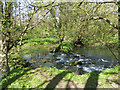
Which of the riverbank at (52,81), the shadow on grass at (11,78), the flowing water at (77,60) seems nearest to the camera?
the riverbank at (52,81)

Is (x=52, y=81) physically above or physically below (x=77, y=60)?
above

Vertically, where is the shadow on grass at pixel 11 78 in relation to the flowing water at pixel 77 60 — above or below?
above

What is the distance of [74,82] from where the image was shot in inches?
229

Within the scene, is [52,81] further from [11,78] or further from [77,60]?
[77,60]

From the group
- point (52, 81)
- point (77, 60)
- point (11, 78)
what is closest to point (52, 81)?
point (52, 81)

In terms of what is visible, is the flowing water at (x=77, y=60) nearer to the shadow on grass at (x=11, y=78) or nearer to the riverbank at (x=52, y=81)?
the riverbank at (x=52, y=81)

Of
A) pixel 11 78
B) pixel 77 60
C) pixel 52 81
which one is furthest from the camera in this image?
pixel 77 60

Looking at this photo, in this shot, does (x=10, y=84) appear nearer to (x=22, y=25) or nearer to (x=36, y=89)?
(x=36, y=89)

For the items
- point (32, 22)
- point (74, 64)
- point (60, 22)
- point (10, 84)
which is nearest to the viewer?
point (10, 84)

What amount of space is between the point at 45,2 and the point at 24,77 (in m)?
→ 5.16

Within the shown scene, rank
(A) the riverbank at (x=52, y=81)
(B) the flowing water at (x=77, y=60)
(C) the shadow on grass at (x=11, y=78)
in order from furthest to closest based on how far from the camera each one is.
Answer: (B) the flowing water at (x=77, y=60) → (C) the shadow on grass at (x=11, y=78) → (A) the riverbank at (x=52, y=81)

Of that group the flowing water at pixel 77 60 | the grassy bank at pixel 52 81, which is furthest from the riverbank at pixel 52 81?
the flowing water at pixel 77 60

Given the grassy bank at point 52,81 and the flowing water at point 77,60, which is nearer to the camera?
the grassy bank at point 52,81

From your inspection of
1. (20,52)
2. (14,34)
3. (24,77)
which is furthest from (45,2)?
(24,77)
